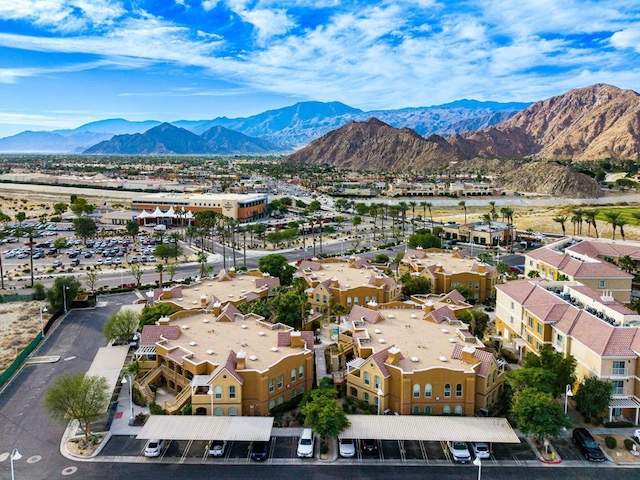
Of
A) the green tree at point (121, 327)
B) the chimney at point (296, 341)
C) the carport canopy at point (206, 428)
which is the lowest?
the carport canopy at point (206, 428)

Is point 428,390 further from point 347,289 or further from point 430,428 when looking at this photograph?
point 347,289

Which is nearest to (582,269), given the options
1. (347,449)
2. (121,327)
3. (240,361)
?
(347,449)

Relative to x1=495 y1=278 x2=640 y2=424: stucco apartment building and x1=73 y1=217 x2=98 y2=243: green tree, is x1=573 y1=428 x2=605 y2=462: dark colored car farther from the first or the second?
x1=73 y1=217 x2=98 y2=243: green tree

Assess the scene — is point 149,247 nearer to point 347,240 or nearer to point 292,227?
point 292,227

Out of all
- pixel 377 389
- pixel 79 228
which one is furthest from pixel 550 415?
pixel 79 228

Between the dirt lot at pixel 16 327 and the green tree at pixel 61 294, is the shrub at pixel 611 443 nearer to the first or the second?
the dirt lot at pixel 16 327

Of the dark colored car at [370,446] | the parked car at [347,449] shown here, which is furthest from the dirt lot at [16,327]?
the dark colored car at [370,446]

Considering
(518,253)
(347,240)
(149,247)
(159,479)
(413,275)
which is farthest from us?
(347,240)
